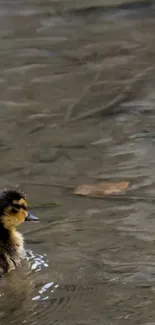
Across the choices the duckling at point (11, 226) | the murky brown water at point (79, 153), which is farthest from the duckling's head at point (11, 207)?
the murky brown water at point (79, 153)

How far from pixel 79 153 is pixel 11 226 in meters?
1.36

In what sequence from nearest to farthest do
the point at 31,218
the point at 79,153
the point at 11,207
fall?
the point at 11,207, the point at 31,218, the point at 79,153

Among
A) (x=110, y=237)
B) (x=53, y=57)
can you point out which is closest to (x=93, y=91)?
(x=53, y=57)

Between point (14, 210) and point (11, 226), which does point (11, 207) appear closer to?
point (14, 210)

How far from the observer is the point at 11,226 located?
502 cm

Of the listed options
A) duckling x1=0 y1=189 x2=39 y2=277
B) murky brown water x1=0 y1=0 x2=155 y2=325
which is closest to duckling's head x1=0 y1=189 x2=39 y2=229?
duckling x1=0 y1=189 x2=39 y2=277

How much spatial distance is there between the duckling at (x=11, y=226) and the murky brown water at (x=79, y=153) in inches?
2.7

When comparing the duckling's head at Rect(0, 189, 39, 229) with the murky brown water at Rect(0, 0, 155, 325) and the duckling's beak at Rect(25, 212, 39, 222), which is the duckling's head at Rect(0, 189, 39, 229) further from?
→ the murky brown water at Rect(0, 0, 155, 325)

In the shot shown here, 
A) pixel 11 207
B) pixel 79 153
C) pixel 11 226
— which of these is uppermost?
pixel 11 207

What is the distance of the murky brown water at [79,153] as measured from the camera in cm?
442

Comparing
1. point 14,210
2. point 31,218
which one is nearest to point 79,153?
point 31,218

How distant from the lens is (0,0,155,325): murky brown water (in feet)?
14.5

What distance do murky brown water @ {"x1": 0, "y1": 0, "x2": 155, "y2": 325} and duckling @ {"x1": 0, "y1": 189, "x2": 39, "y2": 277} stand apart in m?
0.07

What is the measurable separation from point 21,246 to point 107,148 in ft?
5.14
